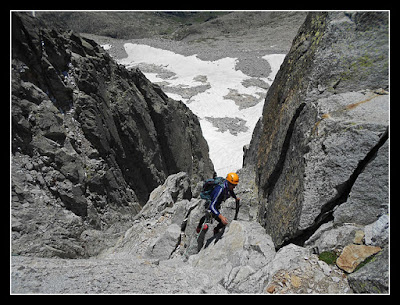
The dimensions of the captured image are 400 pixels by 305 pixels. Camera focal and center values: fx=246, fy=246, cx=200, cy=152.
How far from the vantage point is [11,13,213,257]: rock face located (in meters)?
9.55

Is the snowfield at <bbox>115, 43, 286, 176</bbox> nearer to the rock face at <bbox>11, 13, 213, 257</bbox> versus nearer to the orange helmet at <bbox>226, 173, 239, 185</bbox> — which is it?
the rock face at <bbox>11, 13, 213, 257</bbox>

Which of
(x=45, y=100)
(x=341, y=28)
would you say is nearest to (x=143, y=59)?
(x=45, y=100)

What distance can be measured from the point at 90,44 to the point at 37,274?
13565mm

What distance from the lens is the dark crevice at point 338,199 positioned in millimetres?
5867

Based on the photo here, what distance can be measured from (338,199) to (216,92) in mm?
43150

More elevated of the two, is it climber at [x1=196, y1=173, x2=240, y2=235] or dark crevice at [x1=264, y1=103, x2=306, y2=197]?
dark crevice at [x1=264, y1=103, x2=306, y2=197]

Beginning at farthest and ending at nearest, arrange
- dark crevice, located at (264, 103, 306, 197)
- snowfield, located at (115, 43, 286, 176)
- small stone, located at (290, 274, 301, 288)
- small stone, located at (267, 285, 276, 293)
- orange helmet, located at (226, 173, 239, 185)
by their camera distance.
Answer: snowfield, located at (115, 43, 286, 176)
orange helmet, located at (226, 173, 239, 185)
dark crevice, located at (264, 103, 306, 197)
small stone, located at (267, 285, 276, 293)
small stone, located at (290, 274, 301, 288)

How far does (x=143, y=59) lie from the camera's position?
6719 cm

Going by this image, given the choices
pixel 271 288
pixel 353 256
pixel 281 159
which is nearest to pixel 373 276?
pixel 353 256

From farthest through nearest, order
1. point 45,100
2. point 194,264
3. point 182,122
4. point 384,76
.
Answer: point 182,122
point 45,100
point 194,264
point 384,76

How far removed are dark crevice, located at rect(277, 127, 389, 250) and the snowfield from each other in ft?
72.1

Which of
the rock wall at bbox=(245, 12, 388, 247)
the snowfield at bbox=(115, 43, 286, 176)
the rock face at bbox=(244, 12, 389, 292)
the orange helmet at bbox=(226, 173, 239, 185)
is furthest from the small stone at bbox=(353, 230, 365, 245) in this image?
the snowfield at bbox=(115, 43, 286, 176)

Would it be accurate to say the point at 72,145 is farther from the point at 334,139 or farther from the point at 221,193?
the point at 334,139

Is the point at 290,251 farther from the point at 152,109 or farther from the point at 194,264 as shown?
the point at 152,109
